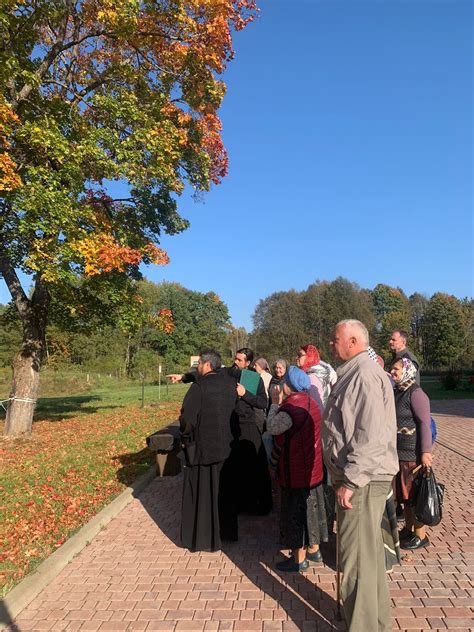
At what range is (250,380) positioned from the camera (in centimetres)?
602

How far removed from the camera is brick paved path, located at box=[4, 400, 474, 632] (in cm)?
325

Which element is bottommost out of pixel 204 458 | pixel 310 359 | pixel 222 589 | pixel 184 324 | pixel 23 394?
pixel 222 589

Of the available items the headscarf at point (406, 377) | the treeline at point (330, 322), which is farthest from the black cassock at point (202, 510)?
the treeline at point (330, 322)

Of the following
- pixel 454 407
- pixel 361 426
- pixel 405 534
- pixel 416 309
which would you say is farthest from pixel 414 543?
pixel 416 309

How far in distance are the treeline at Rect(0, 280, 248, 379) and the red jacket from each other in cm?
2789

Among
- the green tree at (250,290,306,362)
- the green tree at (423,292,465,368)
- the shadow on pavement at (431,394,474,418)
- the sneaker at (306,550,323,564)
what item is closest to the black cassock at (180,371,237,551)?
the sneaker at (306,550,323,564)

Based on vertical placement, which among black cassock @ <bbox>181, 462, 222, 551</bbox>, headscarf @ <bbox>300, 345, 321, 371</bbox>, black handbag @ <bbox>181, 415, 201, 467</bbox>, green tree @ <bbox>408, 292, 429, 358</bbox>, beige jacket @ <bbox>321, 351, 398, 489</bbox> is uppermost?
green tree @ <bbox>408, 292, 429, 358</bbox>

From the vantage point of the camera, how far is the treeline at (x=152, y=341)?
1667 inches

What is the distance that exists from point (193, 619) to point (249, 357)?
3.60 meters

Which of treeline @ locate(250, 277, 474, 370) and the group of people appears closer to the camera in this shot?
the group of people

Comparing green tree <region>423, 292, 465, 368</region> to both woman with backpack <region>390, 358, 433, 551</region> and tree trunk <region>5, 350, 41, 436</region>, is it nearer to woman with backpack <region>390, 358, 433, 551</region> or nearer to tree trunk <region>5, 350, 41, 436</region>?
tree trunk <region>5, 350, 41, 436</region>

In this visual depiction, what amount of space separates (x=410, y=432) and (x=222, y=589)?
208cm

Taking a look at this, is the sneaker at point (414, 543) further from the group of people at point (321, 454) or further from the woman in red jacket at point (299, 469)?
the woman in red jacket at point (299, 469)

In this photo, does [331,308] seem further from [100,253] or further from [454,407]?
[100,253]
